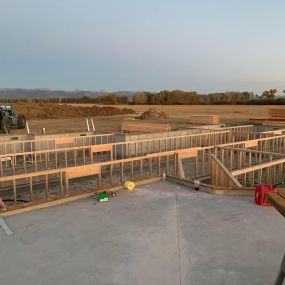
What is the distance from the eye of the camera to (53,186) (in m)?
10.5

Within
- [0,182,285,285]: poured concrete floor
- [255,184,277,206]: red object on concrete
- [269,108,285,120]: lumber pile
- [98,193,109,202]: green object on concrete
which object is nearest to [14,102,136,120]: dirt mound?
[269,108,285,120]: lumber pile

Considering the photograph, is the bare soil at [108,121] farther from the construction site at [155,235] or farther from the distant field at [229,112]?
the construction site at [155,235]

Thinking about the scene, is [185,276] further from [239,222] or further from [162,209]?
[162,209]

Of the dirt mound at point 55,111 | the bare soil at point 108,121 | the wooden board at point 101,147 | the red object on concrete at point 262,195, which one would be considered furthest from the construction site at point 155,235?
the dirt mound at point 55,111

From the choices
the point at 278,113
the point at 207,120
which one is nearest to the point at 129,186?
the point at 207,120

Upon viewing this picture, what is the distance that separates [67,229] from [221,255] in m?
2.28

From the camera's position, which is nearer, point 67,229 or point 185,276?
point 185,276

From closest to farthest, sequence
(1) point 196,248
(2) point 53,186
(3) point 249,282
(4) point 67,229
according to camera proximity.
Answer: (3) point 249,282 → (1) point 196,248 → (4) point 67,229 → (2) point 53,186

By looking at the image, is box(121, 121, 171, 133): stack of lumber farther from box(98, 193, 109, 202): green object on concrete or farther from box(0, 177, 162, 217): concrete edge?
box(98, 193, 109, 202): green object on concrete

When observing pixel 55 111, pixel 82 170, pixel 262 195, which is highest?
pixel 82 170

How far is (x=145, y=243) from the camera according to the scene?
4605 millimetres

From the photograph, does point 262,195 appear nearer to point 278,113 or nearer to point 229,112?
point 278,113

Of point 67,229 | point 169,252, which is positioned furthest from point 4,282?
point 169,252

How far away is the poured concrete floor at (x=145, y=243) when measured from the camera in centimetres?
377
